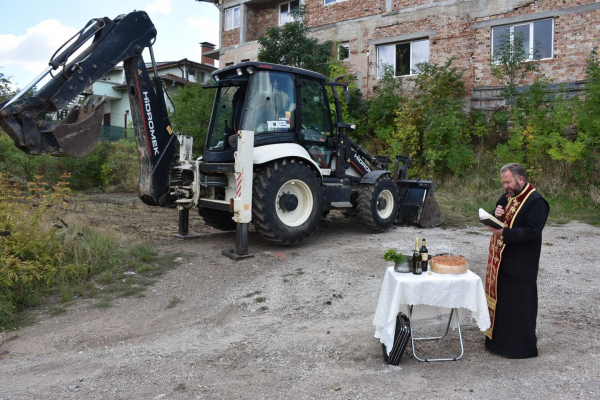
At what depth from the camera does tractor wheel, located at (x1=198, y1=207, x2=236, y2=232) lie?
9258mm

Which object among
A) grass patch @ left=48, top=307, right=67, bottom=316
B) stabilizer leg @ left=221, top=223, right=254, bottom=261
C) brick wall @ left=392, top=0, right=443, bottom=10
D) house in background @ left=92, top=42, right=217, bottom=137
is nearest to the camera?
grass patch @ left=48, top=307, right=67, bottom=316

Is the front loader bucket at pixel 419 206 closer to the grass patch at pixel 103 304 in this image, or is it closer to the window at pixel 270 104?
the window at pixel 270 104

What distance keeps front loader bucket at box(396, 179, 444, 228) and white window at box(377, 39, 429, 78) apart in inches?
308

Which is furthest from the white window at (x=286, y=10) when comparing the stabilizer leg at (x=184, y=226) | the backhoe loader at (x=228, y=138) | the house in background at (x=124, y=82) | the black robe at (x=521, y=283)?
the black robe at (x=521, y=283)

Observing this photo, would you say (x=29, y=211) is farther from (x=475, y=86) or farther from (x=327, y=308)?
(x=475, y=86)

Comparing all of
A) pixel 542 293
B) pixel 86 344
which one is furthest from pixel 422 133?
pixel 86 344

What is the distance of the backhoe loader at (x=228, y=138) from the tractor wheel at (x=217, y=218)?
0.06 feet

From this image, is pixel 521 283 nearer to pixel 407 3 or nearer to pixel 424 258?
pixel 424 258

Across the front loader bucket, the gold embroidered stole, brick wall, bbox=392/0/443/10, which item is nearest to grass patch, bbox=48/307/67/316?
the gold embroidered stole

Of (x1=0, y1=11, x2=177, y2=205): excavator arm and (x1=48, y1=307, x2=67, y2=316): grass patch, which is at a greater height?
(x1=0, y1=11, x2=177, y2=205): excavator arm

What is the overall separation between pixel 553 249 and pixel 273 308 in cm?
532

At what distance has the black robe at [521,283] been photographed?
4031 mm

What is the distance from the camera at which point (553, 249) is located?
8305mm

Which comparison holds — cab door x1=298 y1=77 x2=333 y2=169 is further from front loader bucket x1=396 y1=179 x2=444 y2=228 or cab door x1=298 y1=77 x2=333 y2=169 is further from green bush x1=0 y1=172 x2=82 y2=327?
green bush x1=0 y1=172 x2=82 y2=327
